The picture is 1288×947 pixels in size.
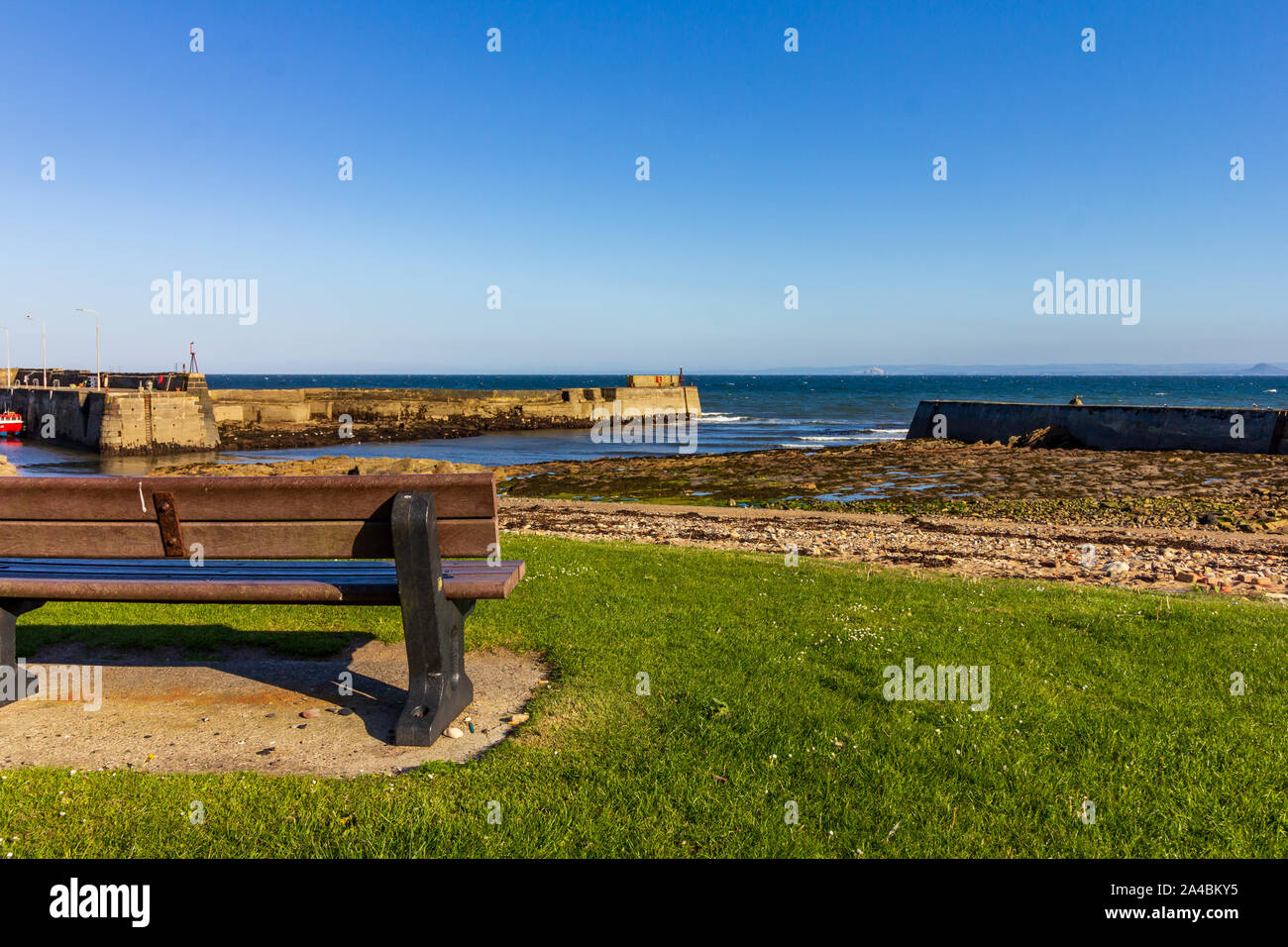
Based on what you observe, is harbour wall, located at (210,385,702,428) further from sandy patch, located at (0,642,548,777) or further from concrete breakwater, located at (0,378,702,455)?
sandy patch, located at (0,642,548,777)

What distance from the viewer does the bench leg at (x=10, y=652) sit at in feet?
15.5

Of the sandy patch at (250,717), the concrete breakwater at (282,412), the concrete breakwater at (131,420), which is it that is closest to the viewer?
the sandy patch at (250,717)

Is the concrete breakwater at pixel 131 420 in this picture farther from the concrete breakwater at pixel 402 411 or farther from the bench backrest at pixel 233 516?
the bench backrest at pixel 233 516

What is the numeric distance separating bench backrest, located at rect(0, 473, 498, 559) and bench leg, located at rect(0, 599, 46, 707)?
333 mm

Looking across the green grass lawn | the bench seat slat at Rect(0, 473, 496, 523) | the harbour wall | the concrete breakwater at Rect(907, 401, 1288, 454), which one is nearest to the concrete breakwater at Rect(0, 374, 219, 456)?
Result: the harbour wall

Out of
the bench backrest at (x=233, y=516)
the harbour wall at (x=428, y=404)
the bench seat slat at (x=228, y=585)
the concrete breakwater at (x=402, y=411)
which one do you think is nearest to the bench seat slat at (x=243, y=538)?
the bench backrest at (x=233, y=516)

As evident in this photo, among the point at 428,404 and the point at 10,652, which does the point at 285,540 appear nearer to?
the point at 10,652

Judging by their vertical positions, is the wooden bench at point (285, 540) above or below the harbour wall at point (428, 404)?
below

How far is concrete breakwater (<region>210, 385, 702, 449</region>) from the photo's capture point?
49844mm

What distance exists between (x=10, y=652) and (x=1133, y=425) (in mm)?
33388

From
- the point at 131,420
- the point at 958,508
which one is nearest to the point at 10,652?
the point at 958,508

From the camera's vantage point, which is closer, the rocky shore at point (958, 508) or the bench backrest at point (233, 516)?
the bench backrest at point (233, 516)

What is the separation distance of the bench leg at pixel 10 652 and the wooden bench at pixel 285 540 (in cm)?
21
